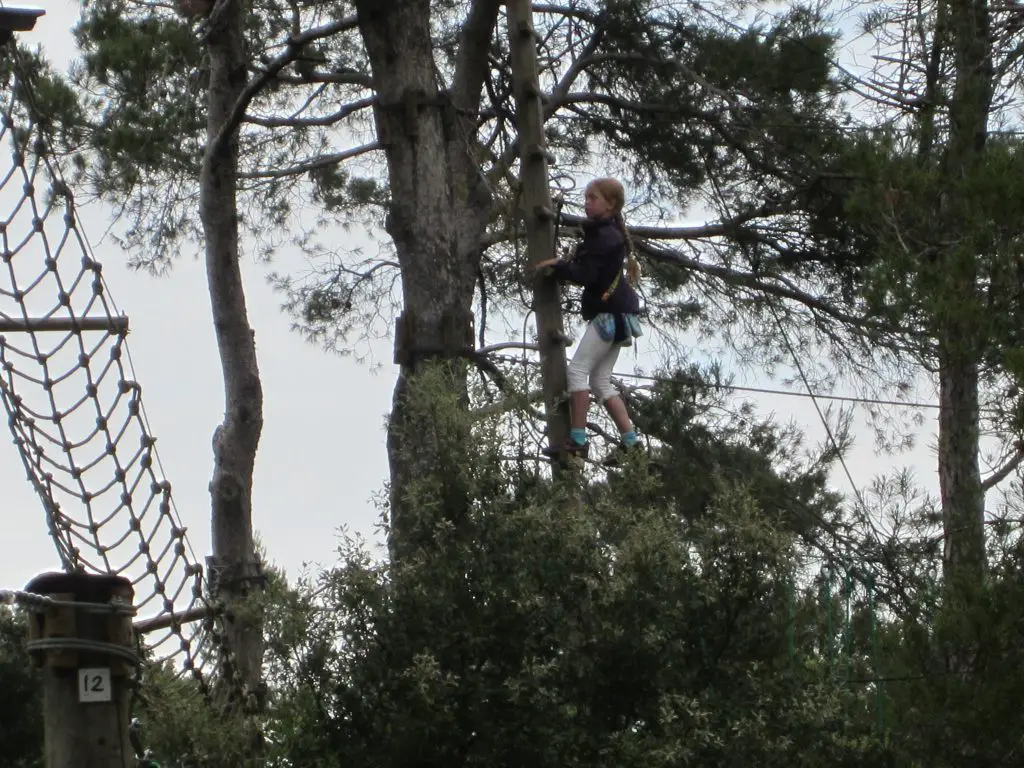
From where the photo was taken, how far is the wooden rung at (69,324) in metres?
6.40

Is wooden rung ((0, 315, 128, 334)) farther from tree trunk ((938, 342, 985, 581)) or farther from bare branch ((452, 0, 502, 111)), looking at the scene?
bare branch ((452, 0, 502, 111))

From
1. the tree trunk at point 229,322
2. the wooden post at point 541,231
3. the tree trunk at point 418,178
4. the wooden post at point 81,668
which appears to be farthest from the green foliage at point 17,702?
the wooden post at point 81,668

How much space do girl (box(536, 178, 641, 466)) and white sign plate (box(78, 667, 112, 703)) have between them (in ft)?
8.80

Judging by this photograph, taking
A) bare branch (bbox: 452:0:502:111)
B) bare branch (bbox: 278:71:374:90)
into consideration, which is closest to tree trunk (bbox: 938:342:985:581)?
bare branch (bbox: 452:0:502:111)

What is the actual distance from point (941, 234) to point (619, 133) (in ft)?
13.8

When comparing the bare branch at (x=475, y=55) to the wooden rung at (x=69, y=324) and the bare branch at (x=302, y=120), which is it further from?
the wooden rung at (x=69, y=324)

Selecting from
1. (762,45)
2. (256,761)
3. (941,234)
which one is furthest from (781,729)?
(762,45)

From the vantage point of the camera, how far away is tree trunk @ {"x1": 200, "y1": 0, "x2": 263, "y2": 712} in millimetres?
11383

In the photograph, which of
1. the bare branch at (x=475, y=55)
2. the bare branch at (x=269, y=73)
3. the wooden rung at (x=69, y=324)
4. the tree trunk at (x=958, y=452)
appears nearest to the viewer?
the wooden rung at (x=69, y=324)

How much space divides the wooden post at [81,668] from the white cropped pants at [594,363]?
269 cm

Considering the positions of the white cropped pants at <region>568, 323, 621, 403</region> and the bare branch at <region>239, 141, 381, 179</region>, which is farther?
the bare branch at <region>239, 141, 381, 179</region>

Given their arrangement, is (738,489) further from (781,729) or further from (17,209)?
(17,209)

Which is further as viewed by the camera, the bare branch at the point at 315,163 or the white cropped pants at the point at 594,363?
the bare branch at the point at 315,163

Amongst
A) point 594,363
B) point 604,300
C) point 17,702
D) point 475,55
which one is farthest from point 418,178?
point 17,702
